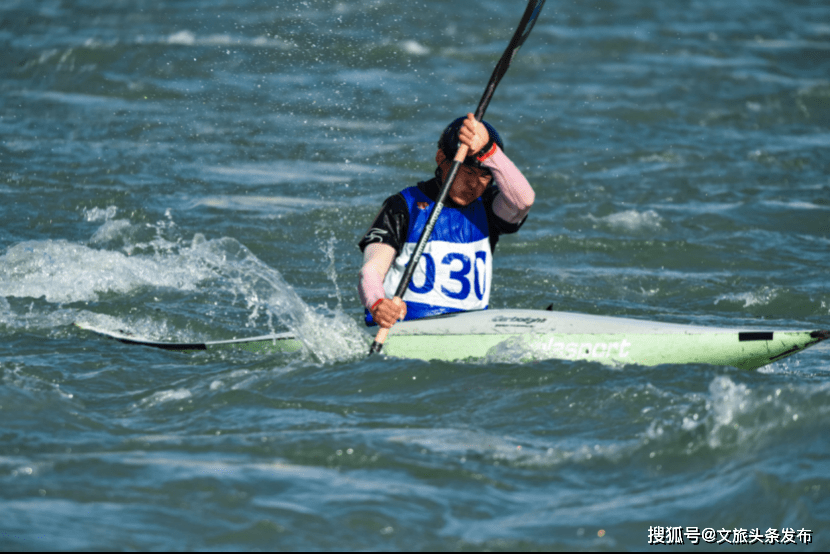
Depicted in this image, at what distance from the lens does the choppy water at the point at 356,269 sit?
3.63m

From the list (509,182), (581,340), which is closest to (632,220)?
(581,340)

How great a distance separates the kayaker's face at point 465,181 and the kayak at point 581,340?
0.65m

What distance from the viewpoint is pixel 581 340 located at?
521 centimetres

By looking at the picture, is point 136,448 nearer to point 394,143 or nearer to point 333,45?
point 394,143

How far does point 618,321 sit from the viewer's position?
17.6 ft

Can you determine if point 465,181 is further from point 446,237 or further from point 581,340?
point 581,340

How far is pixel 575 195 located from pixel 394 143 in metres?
2.82

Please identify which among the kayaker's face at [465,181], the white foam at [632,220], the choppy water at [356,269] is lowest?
the white foam at [632,220]

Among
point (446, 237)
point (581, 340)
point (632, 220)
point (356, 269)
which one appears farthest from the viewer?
point (632, 220)

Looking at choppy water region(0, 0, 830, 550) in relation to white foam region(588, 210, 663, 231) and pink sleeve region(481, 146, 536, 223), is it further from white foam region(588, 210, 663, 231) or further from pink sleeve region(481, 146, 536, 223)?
pink sleeve region(481, 146, 536, 223)

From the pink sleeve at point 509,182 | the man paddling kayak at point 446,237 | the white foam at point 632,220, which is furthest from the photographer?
the white foam at point 632,220

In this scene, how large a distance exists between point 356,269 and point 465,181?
3267 mm

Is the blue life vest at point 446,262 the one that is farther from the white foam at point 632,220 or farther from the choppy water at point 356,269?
the white foam at point 632,220

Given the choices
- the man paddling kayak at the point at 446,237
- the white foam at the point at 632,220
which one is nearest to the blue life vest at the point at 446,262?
the man paddling kayak at the point at 446,237
